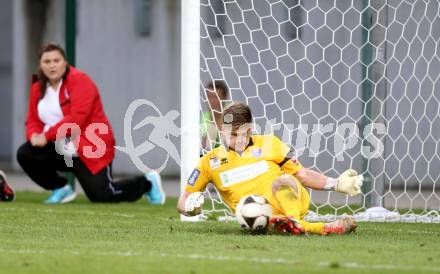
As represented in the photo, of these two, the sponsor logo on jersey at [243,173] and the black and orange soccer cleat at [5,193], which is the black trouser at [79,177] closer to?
the black and orange soccer cleat at [5,193]

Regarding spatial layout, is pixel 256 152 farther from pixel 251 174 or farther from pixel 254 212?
pixel 254 212

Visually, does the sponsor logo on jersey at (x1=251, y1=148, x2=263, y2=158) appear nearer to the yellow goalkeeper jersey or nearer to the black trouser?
the yellow goalkeeper jersey

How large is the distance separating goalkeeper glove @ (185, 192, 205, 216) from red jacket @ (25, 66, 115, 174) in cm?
334

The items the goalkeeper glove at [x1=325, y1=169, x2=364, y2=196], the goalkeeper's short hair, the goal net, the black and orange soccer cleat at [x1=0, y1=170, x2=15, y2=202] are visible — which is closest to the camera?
the goalkeeper glove at [x1=325, y1=169, x2=364, y2=196]

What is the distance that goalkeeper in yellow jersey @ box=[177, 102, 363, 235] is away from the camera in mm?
7086

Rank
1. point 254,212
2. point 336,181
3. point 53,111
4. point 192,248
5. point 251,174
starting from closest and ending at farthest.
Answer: point 192,248 < point 254,212 < point 336,181 < point 251,174 < point 53,111

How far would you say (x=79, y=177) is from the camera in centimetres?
1041

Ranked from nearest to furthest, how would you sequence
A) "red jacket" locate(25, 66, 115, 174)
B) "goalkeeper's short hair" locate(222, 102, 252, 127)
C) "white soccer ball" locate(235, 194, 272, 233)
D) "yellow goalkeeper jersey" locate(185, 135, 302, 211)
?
"white soccer ball" locate(235, 194, 272, 233), "goalkeeper's short hair" locate(222, 102, 252, 127), "yellow goalkeeper jersey" locate(185, 135, 302, 211), "red jacket" locate(25, 66, 115, 174)

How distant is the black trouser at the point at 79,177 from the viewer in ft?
34.0

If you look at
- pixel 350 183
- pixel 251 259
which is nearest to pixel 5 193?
pixel 350 183

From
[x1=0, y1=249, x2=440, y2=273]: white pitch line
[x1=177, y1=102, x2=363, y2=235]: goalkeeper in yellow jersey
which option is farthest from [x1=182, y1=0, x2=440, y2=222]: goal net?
[x1=0, y1=249, x2=440, y2=273]: white pitch line

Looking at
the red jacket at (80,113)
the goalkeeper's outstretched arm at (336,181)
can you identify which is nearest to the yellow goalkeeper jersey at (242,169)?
the goalkeeper's outstretched arm at (336,181)

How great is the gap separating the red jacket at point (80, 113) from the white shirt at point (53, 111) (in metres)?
0.04

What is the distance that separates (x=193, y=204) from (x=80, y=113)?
3.41 meters
